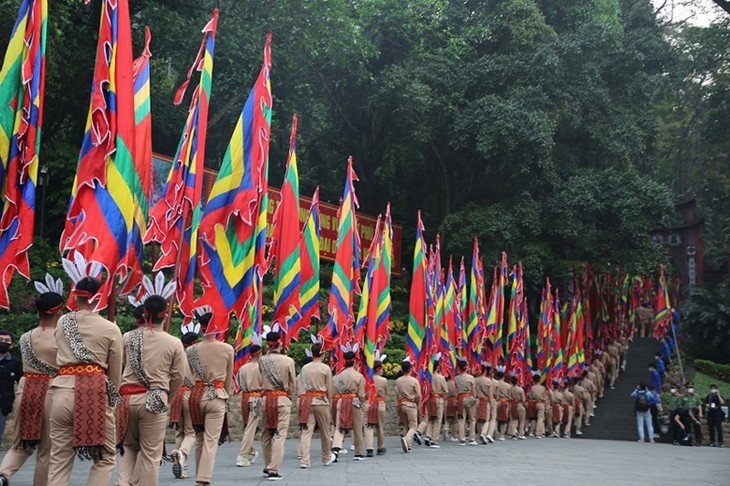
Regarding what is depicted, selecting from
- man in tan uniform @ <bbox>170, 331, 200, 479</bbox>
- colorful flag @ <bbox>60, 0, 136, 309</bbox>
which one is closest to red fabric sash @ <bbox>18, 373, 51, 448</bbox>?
colorful flag @ <bbox>60, 0, 136, 309</bbox>

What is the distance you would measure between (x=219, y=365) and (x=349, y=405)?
4.89 m

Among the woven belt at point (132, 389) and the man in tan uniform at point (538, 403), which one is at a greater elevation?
the man in tan uniform at point (538, 403)

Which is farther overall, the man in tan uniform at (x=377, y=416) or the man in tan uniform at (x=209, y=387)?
the man in tan uniform at (x=377, y=416)

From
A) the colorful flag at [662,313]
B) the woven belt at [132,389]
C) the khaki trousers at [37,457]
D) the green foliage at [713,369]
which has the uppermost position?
the colorful flag at [662,313]

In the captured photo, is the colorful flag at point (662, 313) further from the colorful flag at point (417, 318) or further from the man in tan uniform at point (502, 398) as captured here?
the colorful flag at point (417, 318)

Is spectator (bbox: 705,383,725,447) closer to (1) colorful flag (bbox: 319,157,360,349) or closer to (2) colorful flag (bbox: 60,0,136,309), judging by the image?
(1) colorful flag (bbox: 319,157,360,349)

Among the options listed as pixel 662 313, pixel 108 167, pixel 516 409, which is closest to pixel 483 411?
pixel 516 409

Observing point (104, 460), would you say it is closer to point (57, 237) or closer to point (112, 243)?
point (112, 243)

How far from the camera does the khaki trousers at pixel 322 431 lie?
43.8 feet

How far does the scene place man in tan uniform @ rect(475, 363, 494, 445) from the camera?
72.3 feet

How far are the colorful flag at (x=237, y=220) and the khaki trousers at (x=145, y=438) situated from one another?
4285 mm

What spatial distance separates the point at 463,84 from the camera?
32344mm

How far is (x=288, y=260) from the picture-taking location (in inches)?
626

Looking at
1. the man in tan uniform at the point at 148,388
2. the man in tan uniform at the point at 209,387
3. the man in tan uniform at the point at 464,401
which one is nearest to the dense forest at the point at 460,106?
the man in tan uniform at the point at 464,401
